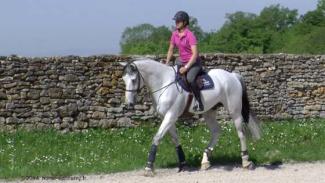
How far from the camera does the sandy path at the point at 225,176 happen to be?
8922 mm

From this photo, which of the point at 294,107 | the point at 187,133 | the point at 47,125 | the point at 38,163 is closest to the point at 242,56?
the point at 294,107

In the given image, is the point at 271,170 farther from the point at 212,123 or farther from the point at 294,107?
the point at 294,107

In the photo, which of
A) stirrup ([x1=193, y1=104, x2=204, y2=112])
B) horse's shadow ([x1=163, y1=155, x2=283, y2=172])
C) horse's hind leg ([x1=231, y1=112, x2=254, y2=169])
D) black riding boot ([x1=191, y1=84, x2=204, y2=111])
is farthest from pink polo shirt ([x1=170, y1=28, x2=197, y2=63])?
horse's shadow ([x1=163, y1=155, x2=283, y2=172])

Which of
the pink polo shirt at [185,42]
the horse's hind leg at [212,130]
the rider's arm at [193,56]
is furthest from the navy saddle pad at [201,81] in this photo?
the horse's hind leg at [212,130]

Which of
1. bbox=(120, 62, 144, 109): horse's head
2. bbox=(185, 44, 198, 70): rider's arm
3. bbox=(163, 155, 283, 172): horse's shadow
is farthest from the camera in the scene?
bbox=(163, 155, 283, 172): horse's shadow

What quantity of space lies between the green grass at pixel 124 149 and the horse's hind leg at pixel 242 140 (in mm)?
564

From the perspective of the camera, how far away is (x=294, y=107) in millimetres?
16453

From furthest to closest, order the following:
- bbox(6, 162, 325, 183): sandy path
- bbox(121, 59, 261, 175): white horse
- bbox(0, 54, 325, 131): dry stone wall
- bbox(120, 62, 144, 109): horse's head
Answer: bbox(0, 54, 325, 131): dry stone wall < bbox(121, 59, 261, 175): white horse < bbox(120, 62, 144, 109): horse's head < bbox(6, 162, 325, 183): sandy path

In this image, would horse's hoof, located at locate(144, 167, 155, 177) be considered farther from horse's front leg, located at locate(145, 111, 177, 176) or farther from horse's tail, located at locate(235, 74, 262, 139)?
horse's tail, located at locate(235, 74, 262, 139)

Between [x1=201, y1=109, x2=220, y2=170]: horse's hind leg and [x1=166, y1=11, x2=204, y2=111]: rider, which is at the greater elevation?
[x1=166, y1=11, x2=204, y2=111]: rider

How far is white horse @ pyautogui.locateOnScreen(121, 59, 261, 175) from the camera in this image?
918 cm

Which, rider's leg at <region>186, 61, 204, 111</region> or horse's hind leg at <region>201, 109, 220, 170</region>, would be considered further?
horse's hind leg at <region>201, 109, 220, 170</region>

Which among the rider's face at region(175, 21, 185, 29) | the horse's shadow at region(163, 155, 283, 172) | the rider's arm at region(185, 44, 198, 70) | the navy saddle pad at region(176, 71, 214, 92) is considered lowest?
the horse's shadow at region(163, 155, 283, 172)

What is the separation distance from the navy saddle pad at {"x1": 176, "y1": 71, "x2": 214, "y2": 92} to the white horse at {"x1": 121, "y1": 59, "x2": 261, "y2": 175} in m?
0.07
